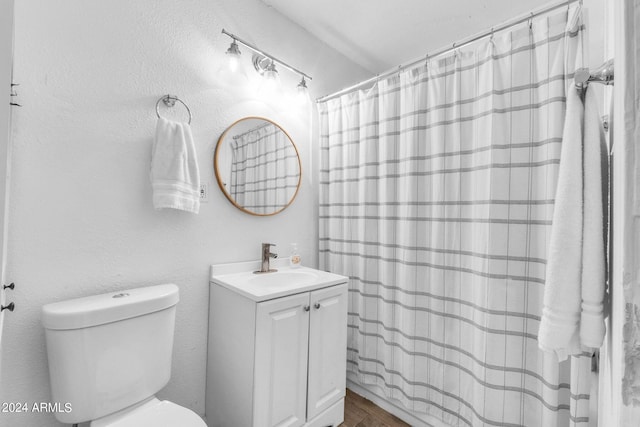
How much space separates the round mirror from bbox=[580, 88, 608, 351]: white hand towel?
4.83 ft

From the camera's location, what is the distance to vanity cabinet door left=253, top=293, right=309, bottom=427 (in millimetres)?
1209

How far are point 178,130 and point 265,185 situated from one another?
59cm

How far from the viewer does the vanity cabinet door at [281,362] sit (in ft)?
3.97

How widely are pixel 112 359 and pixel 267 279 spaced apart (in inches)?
30.8

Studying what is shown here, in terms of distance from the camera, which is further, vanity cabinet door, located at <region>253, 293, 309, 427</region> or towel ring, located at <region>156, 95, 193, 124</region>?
towel ring, located at <region>156, 95, 193, 124</region>

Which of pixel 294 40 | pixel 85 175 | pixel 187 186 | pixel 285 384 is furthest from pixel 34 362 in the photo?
pixel 294 40

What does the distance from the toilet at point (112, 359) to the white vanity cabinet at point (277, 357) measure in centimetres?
→ 27

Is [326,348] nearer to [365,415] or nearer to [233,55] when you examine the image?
[365,415]

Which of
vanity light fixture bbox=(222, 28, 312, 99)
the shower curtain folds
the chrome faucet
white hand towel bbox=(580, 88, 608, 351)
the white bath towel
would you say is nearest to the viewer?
white hand towel bbox=(580, 88, 608, 351)

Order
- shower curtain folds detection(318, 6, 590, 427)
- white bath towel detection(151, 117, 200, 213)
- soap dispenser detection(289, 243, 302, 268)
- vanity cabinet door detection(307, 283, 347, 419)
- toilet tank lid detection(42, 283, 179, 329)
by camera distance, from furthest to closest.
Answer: soap dispenser detection(289, 243, 302, 268) → vanity cabinet door detection(307, 283, 347, 419) → white bath towel detection(151, 117, 200, 213) → shower curtain folds detection(318, 6, 590, 427) → toilet tank lid detection(42, 283, 179, 329)

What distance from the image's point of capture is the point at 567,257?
1.95ft

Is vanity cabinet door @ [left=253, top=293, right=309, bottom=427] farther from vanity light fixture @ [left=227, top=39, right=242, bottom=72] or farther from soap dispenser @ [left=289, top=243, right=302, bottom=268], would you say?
vanity light fixture @ [left=227, top=39, right=242, bottom=72]

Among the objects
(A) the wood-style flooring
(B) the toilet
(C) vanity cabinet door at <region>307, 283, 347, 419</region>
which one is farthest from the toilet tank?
(A) the wood-style flooring

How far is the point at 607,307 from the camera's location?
578 millimetres
